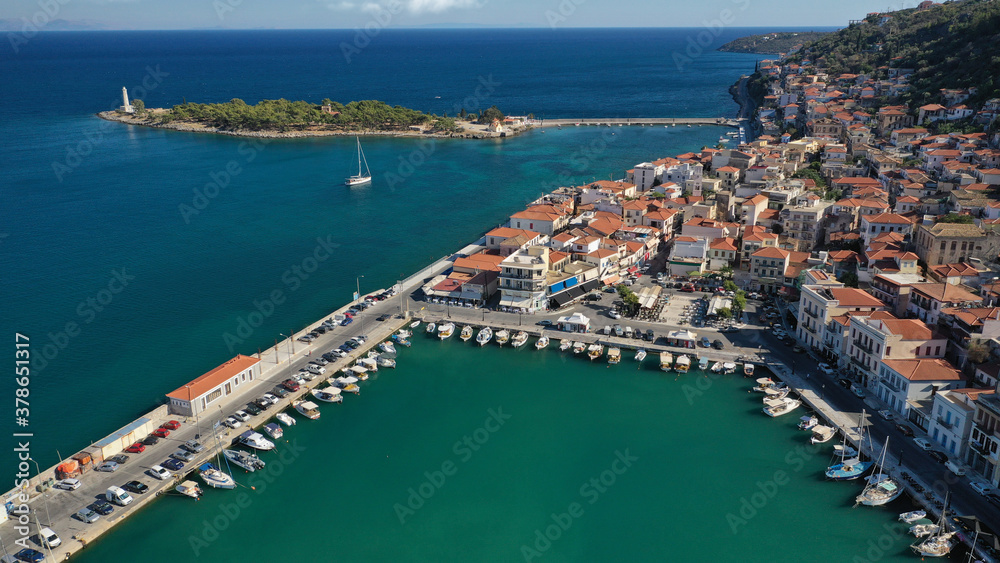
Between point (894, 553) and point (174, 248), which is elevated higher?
point (174, 248)

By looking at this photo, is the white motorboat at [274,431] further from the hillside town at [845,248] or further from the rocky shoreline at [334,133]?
the rocky shoreline at [334,133]

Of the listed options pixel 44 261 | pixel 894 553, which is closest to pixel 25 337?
pixel 44 261

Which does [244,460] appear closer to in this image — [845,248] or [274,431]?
[274,431]

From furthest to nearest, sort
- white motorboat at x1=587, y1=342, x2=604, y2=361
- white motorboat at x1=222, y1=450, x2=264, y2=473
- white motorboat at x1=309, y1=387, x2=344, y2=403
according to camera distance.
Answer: white motorboat at x1=587, y1=342, x2=604, y2=361 < white motorboat at x1=309, y1=387, x2=344, y2=403 < white motorboat at x1=222, y1=450, x2=264, y2=473

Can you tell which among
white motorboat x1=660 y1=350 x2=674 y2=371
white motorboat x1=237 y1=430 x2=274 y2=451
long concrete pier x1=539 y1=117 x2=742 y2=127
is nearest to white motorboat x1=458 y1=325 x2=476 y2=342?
white motorboat x1=660 y1=350 x2=674 y2=371

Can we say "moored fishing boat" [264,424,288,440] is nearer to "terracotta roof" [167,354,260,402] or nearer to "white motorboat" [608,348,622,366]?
"terracotta roof" [167,354,260,402]

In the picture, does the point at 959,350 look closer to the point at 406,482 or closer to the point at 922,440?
the point at 922,440
